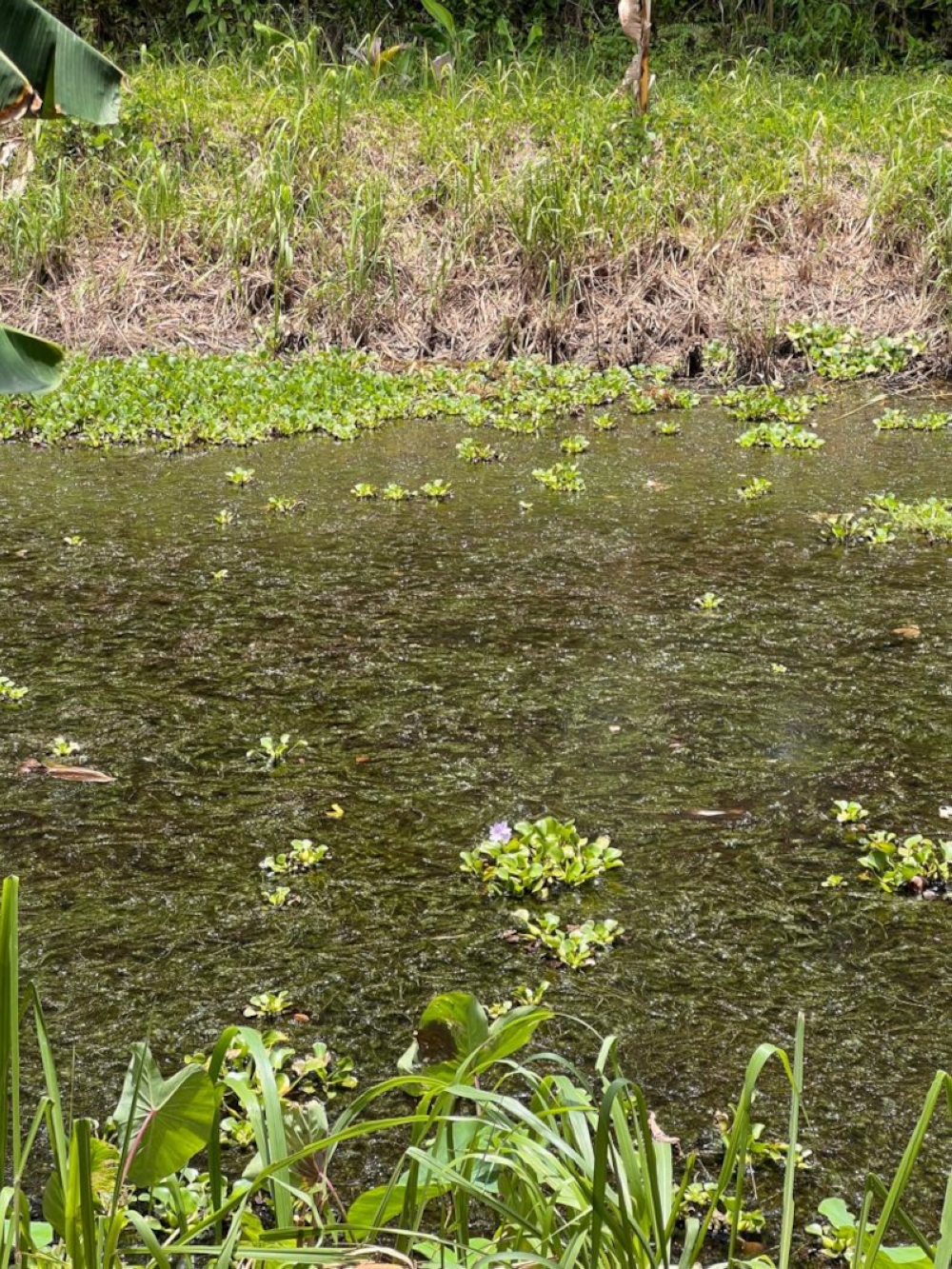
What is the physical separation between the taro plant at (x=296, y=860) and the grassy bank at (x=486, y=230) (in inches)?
290

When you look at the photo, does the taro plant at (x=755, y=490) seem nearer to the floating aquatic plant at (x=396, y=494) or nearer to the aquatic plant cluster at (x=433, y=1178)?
the floating aquatic plant at (x=396, y=494)

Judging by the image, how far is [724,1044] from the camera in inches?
107

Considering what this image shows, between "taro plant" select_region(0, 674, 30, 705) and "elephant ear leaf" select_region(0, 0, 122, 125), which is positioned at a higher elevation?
"elephant ear leaf" select_region(0, 0, 122, 125)

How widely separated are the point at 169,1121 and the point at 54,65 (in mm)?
2420

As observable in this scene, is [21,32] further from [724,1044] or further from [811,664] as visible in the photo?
[811,664]

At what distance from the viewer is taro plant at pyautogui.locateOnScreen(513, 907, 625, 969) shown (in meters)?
2.99

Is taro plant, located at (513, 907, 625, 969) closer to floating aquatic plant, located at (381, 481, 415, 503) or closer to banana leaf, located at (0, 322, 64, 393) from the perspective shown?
banana leaf, located at (0, 322, 64, 393)

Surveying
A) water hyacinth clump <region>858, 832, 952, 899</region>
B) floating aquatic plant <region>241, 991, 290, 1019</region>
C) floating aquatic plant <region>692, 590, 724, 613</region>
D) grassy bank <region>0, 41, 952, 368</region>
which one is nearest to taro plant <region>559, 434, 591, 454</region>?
grassy bank <region>0, 41, 952, 368</region>

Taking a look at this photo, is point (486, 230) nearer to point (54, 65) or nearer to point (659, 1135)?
point (54, 65)

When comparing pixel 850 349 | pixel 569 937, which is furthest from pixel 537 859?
pixel 850 349

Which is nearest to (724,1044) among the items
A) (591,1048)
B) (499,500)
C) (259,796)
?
(591,1048)

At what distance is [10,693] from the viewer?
4414mm

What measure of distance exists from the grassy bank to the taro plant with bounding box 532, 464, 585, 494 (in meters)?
3.15

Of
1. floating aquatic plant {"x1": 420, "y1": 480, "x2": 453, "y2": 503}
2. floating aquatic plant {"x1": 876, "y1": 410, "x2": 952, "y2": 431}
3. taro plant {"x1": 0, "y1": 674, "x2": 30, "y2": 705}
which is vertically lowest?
floating aquatic plant {"x1": 420, "y1": 480, "x2": 453, "y2": 503}
